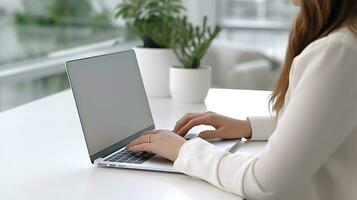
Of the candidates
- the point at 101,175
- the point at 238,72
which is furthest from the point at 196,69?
the point at 238,72

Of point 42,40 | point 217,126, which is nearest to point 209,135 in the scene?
point 217,126

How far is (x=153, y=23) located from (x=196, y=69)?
250mm

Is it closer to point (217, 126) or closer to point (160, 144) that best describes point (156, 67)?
point (217, 126)

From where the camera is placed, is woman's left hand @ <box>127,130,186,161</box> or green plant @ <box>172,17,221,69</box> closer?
woman's left hand @ <box>127,130,186,161</box>

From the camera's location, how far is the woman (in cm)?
96

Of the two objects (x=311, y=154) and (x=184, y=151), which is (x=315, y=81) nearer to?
(x=311, y=154)

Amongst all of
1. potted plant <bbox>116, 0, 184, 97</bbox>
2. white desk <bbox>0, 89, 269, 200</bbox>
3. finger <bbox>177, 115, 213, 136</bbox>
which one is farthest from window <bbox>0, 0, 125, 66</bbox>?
finger <bbox>177, 115, 213, 136</bbox>

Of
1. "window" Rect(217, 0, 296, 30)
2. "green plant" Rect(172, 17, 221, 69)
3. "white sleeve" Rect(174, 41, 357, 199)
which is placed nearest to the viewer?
"white sleeve" Rect(174, 41, 357, 199)

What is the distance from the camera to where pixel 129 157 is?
121 cm

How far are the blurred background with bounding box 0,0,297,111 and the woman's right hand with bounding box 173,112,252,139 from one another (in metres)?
1.13

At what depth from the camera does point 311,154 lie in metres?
0.97

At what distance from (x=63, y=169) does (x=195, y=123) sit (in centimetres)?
33

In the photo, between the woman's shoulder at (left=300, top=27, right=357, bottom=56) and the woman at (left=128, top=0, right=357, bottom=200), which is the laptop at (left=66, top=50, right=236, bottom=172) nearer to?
the woman at (left=128, top=0, right=357, bottom=200)

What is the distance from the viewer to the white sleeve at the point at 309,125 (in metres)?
0.96
